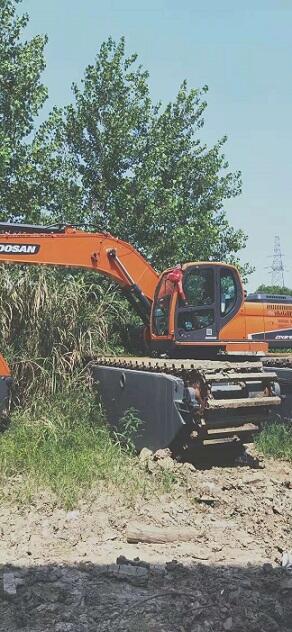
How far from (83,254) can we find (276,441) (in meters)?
3.50

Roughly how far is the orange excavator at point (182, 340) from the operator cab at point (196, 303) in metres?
0.01

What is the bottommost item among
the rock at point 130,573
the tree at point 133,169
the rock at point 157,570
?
the rock at point 157,570

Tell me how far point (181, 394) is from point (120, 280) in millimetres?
3017

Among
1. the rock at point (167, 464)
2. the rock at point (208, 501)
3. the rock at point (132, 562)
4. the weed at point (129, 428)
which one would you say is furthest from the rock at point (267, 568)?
the weed at point (129, 428)

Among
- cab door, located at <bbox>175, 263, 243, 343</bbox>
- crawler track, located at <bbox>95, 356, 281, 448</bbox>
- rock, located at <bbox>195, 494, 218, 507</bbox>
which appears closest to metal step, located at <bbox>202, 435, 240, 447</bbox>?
crawler track, located at <bbox>95, 356, 281, 448</bbox>

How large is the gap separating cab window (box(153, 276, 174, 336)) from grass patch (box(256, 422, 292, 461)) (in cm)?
181

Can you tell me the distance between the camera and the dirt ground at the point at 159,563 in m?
3.29

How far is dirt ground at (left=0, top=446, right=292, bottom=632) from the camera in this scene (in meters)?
3.29

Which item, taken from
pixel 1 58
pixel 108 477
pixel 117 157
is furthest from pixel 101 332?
pixel 1 58

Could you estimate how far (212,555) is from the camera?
4.28 m

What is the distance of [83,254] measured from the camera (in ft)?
28.0

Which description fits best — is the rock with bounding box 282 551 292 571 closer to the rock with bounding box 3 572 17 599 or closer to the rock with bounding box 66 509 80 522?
the rock with bounding box 66 509 80 522

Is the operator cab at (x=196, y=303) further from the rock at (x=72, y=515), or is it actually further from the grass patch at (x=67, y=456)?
the rock at (x=72, y=515)

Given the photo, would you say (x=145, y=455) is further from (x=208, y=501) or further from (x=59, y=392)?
(x=59, y=392)
